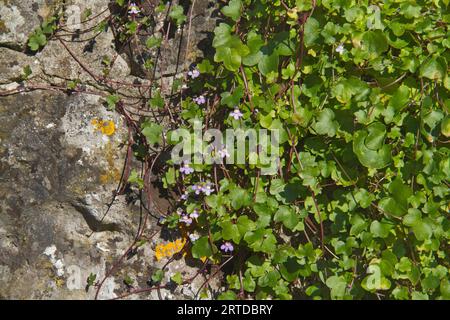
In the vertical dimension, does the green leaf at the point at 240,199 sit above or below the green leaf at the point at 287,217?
above

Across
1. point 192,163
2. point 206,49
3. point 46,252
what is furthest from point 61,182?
point 206,49

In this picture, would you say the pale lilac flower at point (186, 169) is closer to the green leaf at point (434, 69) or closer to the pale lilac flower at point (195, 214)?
the pale lilac flower at point (195, 214)

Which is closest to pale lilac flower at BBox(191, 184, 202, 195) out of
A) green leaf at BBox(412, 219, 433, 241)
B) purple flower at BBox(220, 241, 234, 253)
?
purple flower at BBox(220, 241, 234, 253)

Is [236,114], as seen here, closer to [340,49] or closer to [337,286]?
[340,49]

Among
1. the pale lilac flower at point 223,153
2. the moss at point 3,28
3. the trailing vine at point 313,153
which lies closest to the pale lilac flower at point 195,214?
the trailing vine at point 313,153

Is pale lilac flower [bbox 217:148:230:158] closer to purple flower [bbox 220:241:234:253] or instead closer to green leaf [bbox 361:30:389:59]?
purple flower [bbox 220:241:234:253]

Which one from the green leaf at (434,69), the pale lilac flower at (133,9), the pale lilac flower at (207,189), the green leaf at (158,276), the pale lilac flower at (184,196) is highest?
the pale lilac flower at (133,9)

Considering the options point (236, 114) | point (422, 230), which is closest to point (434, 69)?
point (422, 230)
